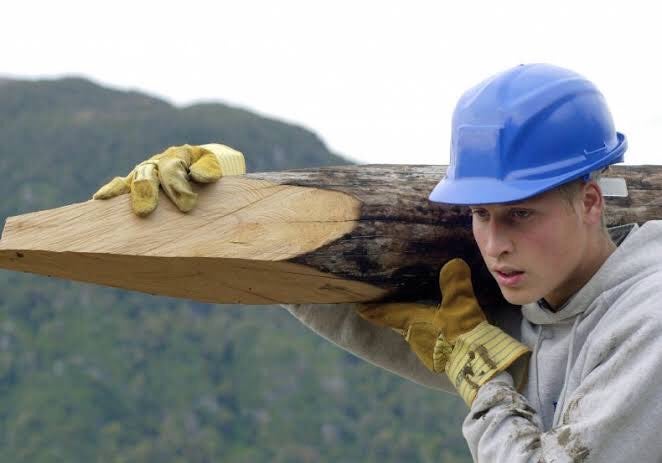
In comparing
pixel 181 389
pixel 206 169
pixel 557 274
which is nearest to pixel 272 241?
pixel 206 169

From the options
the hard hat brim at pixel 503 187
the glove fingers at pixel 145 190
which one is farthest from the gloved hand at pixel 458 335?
the glove fingers at pixel 145 190

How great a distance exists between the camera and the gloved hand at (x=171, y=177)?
10.9 feet

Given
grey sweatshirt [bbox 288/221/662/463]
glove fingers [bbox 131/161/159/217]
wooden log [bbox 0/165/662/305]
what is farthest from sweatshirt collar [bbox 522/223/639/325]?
glove fingers [bbox 131/161/159/217]

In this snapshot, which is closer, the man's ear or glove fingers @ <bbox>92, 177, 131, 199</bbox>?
the man's ear

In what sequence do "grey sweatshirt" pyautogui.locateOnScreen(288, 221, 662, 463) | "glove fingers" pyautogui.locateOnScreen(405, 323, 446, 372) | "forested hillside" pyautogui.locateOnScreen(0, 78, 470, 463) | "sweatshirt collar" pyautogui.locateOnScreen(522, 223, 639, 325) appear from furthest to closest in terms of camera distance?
"forested hillside" pyautogui.locateOnScreen(0, 78, 470, 463) → "glove fingers" pyautogui.locateOnScreen(405, 323, 446, 372) → "sweatshirt collar" pyautogui.locateOnScreen(522, 223, 639, 325) → "grey sweatshirt" pyautogui.locateOnScreen(288, 221, 662, 463)

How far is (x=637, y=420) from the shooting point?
2777 millimetres

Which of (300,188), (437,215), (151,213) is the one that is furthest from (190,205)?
(437,215)

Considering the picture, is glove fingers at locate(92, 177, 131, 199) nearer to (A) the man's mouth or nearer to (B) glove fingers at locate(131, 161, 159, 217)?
(B) glove fingers at locate(131, 161, 159, 217)

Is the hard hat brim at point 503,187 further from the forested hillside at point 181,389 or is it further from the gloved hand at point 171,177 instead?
the forested hillside at point 181,389

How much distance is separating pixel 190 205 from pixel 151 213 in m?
0.11

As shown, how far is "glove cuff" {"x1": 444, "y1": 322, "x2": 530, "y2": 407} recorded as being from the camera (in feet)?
10.5

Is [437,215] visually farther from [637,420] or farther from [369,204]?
[637,420]

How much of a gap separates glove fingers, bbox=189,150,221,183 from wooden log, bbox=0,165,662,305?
48mm

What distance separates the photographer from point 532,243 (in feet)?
9.77
